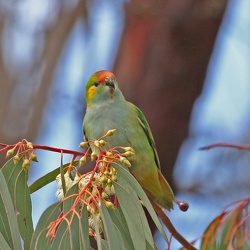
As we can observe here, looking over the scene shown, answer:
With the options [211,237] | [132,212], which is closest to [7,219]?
[132,212]

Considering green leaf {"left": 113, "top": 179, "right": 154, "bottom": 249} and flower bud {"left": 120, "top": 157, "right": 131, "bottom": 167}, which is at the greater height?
flower bud {"left": 120, "top": 157, "right": 131, "bottom": 167}

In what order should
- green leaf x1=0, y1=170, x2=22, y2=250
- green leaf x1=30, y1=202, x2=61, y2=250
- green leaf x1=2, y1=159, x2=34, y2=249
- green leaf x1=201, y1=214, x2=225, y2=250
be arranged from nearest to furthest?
green leaf x1=30, y1=202, x2=61, y2=250, green leaf x1=0, y1=170, x2=22, y2=250, green leaf x1=2, y1=159, x2=34, y2=249, green leaf x1=201, y1=214, x2=225, y2=250

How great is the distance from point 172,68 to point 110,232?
6.81 ft

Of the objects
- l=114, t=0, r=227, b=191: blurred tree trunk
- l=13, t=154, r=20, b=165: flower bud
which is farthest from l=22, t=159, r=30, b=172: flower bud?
l=114, t=0, r=227, b=191: blurred tree trunk

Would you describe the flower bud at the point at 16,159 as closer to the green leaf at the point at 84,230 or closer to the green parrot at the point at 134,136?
the green leaf at the point at 84,230

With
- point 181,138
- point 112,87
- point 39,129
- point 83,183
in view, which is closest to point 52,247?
point 83,183

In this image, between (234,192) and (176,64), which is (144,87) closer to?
(176,64)

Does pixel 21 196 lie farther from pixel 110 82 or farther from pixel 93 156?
pixel 110 82

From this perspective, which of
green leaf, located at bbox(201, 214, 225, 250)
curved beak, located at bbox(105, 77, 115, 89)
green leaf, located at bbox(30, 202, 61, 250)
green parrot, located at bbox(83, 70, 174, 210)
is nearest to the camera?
green leaf, located at bbox(30, 202, 61, 250)

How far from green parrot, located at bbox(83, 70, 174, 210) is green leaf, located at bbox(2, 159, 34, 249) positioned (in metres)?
0.62

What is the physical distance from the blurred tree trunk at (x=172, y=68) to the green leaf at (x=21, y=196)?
1731mm

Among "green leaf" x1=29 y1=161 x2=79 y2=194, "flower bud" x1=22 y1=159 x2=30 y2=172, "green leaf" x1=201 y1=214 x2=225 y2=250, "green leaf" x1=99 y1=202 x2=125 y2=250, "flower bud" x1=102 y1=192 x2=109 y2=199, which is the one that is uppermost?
"flower bud" x1=22 y1=159 x2=30 y2=172

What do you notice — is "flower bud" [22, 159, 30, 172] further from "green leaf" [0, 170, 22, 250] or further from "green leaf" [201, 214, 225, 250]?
"green leaf" [201, 214, 225, 250]

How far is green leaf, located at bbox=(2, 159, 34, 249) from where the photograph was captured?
2.18m
